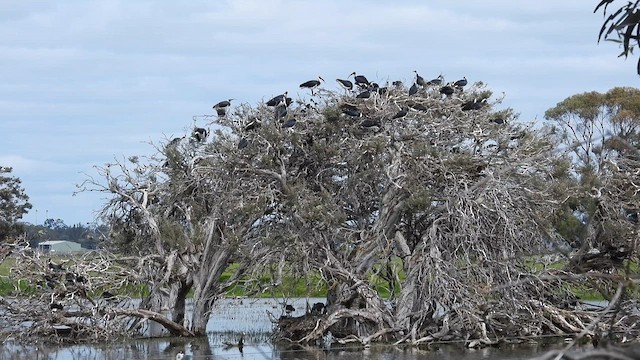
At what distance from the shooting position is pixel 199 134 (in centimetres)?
2247

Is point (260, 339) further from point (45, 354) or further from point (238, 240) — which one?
point (45, 354)

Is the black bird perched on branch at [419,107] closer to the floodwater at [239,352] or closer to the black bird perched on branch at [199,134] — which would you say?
the black bird perched on branch at [199,134]

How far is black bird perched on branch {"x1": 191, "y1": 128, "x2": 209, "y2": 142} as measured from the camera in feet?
73.8

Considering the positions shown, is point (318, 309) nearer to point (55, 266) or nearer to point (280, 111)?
point (280, 111)

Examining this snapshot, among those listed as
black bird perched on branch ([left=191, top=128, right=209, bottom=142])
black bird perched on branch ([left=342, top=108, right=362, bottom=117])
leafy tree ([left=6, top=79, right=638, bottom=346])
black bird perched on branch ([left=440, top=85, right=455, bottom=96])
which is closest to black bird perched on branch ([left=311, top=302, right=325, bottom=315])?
leafy tree ([left=6, top=79, right=638, bottom=346])

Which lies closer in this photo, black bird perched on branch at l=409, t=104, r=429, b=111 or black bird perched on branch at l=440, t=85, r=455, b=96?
black bird perched on branch at l=409, t=104, r=429, b=111

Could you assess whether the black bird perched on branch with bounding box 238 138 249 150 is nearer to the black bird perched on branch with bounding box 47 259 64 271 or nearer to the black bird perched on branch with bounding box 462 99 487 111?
the black bird perched on branch with bounding box 47 259 64 271

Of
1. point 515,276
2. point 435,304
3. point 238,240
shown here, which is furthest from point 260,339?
point 515,276

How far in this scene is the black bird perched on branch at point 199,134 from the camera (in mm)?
22484

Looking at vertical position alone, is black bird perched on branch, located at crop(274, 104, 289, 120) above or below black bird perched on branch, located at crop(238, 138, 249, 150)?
above

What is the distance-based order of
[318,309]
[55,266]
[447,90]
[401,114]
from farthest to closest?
1. [447,90]
2. [318,309]
3. [401,114]
4. [55,266]

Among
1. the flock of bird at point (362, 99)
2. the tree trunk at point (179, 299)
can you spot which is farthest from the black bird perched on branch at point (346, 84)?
the tree trunk at point (179, 299)

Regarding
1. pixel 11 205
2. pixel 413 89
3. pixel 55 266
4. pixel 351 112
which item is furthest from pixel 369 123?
pixel 11 205

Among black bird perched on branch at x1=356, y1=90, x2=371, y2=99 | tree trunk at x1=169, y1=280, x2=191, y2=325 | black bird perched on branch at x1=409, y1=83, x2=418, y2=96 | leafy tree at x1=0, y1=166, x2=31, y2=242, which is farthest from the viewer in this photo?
leafy tree at x1=0, y1=166, x2=31, y2=242
